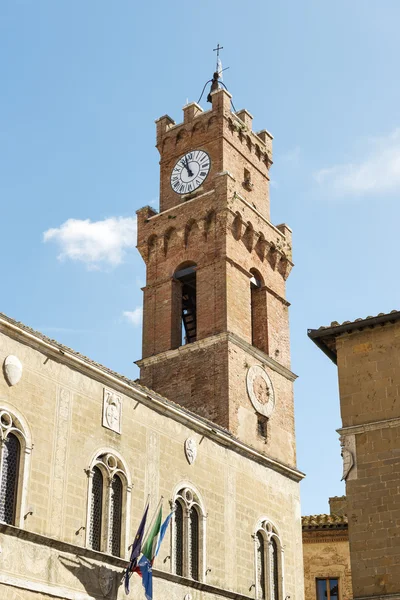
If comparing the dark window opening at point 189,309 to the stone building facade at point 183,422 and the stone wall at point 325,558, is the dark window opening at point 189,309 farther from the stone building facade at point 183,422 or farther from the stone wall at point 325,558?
the stone wall at point 325,558

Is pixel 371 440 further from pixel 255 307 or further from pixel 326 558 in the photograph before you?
pixel 326 558

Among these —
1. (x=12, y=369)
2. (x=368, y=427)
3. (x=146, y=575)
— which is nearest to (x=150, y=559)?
(x=146, y=575)

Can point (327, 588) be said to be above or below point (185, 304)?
below

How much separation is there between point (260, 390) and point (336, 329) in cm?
899

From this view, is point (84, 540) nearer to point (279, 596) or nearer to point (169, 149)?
point (279, 596)

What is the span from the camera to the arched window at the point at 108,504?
20.5 metres

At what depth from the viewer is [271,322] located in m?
31.5

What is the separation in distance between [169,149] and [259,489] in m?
13.7

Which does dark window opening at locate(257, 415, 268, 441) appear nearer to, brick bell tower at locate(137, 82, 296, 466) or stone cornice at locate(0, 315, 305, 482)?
brick bell tower at locate(137, 82, 296, 466)

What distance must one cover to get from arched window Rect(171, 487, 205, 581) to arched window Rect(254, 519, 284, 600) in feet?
8.46

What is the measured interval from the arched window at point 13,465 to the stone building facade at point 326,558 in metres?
15.8

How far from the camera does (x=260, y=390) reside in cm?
2948

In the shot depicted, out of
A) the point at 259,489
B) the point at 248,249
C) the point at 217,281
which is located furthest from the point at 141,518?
the point at 248,249

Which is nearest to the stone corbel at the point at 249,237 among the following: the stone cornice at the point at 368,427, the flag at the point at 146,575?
the stone cornice at the point at 368,427
